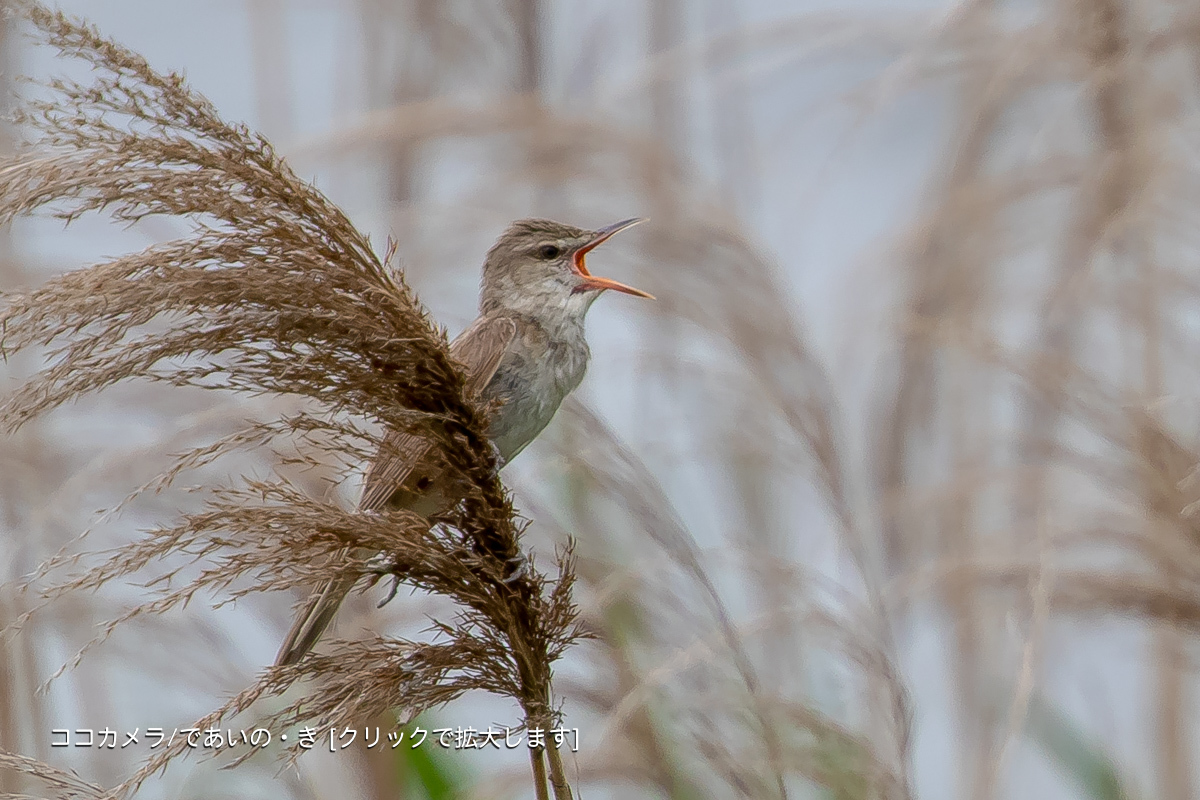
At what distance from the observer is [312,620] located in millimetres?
2088

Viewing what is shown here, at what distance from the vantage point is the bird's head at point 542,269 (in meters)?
Result: 2.93

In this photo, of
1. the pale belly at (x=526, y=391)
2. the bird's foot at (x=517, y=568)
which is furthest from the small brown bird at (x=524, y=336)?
the bird's foot at (x=517, y=568)

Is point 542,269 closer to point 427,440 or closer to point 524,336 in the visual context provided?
point 524,336

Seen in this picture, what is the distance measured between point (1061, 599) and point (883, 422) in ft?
2.81

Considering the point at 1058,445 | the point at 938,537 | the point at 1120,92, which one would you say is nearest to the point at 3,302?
the point at 1058,445

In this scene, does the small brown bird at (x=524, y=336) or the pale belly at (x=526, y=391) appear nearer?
the small brown bird at (x=524, y=336)

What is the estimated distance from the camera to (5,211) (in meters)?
1.55

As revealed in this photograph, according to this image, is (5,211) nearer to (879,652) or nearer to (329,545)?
(329,545)

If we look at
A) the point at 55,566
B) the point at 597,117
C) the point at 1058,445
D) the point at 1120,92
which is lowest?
the point at 55,566

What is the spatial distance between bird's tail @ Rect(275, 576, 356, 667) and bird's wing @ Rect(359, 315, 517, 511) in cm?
16

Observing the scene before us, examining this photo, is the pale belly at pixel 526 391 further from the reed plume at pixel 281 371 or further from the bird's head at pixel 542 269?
the reed plume at pixel 281 371

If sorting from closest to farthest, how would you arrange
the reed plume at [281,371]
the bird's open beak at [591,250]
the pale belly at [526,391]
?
the reed plume at [281,371]
the pale belly at [526,391]
the bird's open beak at [591,250]

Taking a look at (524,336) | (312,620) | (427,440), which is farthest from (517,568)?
(524,336)

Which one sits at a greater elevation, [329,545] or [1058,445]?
[1058,445]
